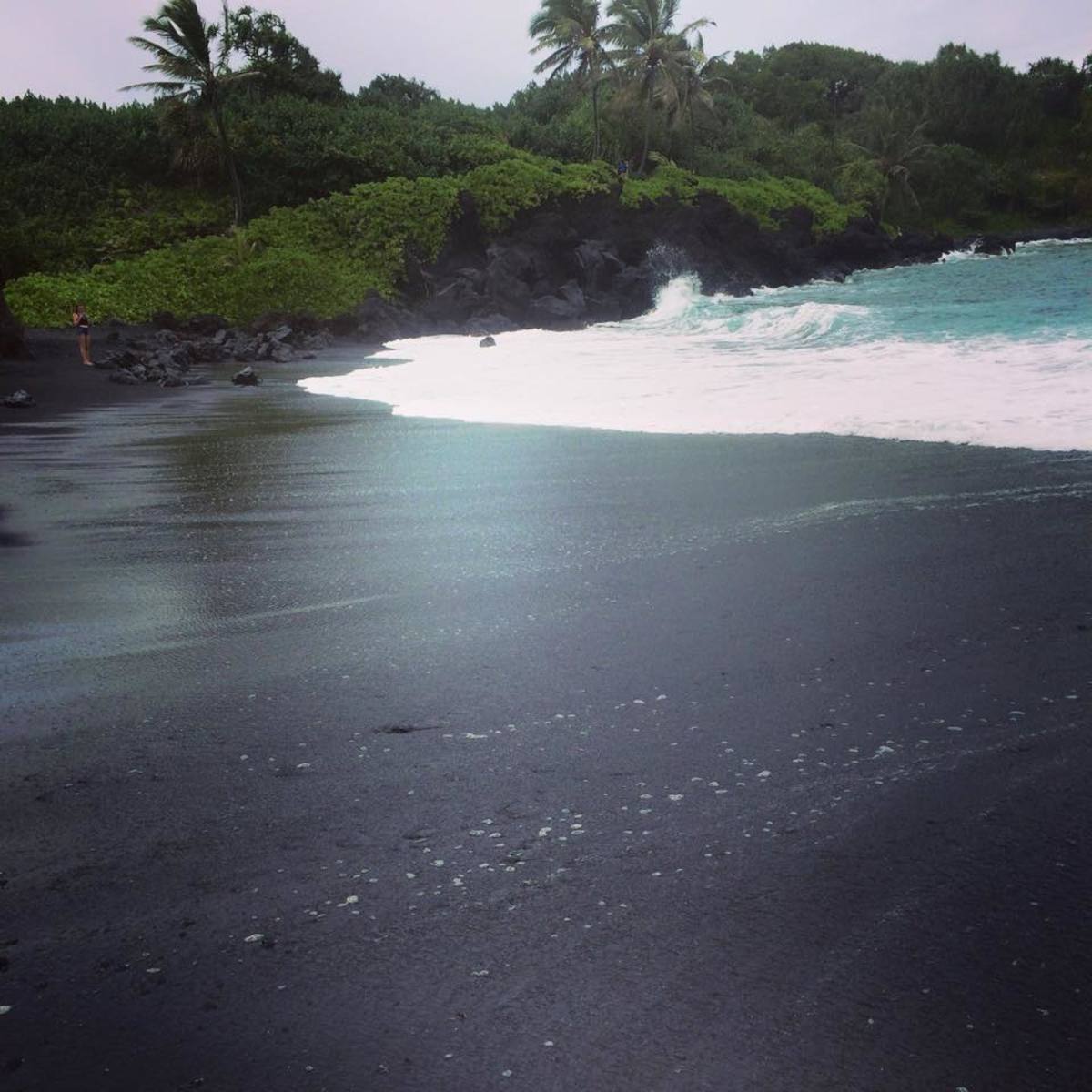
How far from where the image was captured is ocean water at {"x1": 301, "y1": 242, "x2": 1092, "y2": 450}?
8.38 metres

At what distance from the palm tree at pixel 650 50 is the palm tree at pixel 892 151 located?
18199mm

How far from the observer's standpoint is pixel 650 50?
36.3 metres

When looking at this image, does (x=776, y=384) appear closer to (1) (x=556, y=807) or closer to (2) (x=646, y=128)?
(1) (x=556, y=807)

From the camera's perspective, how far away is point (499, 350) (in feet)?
59.0

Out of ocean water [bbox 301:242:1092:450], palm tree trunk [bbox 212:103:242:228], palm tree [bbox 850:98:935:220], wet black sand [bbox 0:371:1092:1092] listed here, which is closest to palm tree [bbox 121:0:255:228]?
palm tree trunk [bbox 212:103:242:228]

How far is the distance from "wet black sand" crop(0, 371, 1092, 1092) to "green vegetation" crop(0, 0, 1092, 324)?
2017cm

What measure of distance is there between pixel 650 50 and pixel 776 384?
98.7ft

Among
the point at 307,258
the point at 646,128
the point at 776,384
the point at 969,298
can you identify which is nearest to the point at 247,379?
the point at 776,384

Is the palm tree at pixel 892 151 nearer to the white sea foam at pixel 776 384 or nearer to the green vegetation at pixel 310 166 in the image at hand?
the green vegetation at pixel 310 166

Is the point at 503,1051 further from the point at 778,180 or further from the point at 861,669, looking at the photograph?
the point at 778,180

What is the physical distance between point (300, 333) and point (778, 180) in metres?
29.2

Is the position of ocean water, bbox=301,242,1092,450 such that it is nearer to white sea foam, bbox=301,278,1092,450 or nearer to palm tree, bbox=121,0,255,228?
white sea foam, bbox=301,278,1092,450

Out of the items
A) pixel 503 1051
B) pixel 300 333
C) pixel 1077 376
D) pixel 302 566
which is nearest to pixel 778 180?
pixel 300 333

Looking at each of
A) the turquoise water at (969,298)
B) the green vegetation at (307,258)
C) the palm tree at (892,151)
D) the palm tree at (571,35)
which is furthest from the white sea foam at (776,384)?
the palm tree at (892,151)
